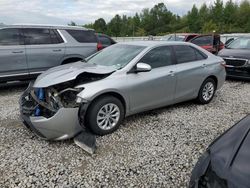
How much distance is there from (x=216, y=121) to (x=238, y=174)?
3279mm

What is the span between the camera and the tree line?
58.2 m

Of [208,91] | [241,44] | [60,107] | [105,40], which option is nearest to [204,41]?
[241,44]

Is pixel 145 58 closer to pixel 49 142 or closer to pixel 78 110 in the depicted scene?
pixel 78 110

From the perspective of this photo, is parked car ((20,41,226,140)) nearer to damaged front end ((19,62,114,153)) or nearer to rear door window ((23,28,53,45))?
damaged front end ((19,62,114,153))

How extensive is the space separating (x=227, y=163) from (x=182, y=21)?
73646 millimetres

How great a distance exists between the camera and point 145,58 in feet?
15.1

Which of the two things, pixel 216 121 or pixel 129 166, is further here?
pixel 216 121

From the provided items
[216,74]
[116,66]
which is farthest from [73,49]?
[216,74]

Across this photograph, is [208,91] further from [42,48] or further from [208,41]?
[208,41]

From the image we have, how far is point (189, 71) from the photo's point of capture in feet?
17.1

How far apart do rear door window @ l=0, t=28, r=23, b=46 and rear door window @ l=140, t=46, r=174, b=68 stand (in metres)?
3.71

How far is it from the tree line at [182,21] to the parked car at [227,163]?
53538mm

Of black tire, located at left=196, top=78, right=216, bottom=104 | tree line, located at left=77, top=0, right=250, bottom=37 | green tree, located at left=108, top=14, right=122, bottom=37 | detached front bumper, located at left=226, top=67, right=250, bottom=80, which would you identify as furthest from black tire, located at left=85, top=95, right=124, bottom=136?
green tree, located at left=108, top=14, right=122, bottom=37

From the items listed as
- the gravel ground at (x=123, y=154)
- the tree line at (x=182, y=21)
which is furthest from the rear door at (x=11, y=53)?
the tree line at (x=182, y=21)
